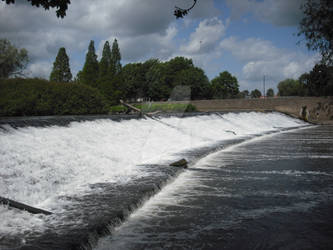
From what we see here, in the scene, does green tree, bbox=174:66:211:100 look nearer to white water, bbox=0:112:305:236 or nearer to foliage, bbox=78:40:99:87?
foliage, bbox=78:40:99:87

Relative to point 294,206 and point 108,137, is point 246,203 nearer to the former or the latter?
point 294,206

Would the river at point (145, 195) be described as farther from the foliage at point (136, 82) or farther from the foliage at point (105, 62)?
the foliage at point (136, 82)

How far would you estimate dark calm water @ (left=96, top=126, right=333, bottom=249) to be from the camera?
11.2ft

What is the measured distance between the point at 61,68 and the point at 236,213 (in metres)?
58.4

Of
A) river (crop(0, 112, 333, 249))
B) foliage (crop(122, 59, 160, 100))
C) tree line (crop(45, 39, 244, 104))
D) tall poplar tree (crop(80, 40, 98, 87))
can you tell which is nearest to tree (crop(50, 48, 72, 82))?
tree line (crop(45, 39, 244, 104))

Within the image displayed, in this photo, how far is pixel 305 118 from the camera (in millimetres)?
34656

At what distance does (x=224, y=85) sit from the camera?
79.6 meters

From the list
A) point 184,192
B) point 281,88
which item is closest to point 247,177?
point 184,192

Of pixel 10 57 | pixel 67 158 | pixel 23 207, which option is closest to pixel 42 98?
pixel 67 158

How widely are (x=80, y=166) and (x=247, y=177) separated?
324 cm

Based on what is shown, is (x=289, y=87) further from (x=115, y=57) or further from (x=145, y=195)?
(x=145, y=195)

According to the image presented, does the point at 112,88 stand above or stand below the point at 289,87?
below

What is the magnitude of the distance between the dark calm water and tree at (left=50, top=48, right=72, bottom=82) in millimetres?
55075

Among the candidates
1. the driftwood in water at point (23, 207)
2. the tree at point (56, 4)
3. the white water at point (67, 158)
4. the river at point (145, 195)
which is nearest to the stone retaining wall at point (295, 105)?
the white water at point (67, 158)
